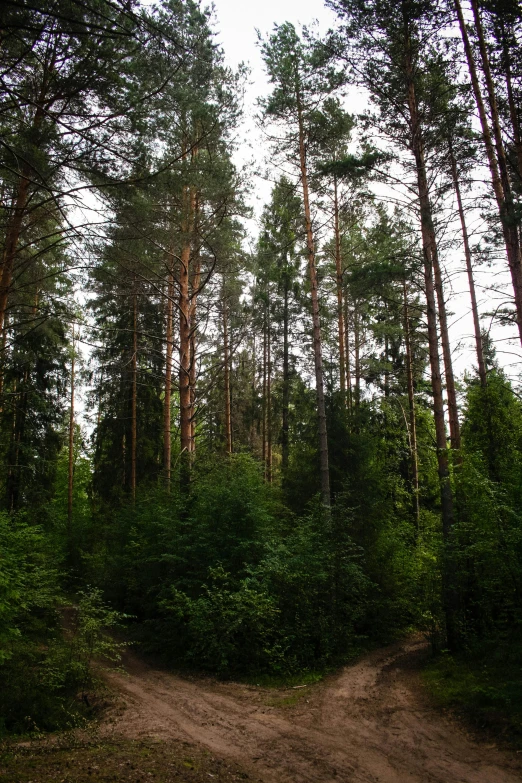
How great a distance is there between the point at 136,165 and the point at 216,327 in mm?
12961

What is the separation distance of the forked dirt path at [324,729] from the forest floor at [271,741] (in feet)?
0.04

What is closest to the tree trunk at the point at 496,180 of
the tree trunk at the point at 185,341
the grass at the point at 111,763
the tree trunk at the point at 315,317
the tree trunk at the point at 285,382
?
the tree trunk at the point at 315,317

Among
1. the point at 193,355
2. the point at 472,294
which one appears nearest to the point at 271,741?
the point at 193,355

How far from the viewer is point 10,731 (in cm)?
580

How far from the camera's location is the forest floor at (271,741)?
473cm

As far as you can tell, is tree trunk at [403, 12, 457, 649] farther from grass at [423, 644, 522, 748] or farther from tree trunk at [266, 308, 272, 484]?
tree trunk at [266, 308, 272, 484]

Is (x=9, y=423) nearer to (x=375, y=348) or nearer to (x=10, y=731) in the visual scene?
(x=10, y=731)

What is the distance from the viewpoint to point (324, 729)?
20.1 ft

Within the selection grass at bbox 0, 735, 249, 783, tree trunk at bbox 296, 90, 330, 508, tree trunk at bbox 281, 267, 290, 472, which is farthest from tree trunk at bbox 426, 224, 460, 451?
grass at bbox 0, 735, 249, 783

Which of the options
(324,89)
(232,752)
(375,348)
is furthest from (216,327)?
(232,752)

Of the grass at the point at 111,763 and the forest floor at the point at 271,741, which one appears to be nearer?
the grass at the point at 111,763

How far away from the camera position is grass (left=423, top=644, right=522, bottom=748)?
19.0 feet

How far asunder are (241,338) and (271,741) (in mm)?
9682

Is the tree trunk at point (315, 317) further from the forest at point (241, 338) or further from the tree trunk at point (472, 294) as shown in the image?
the tree trunk at point (472, 294)
